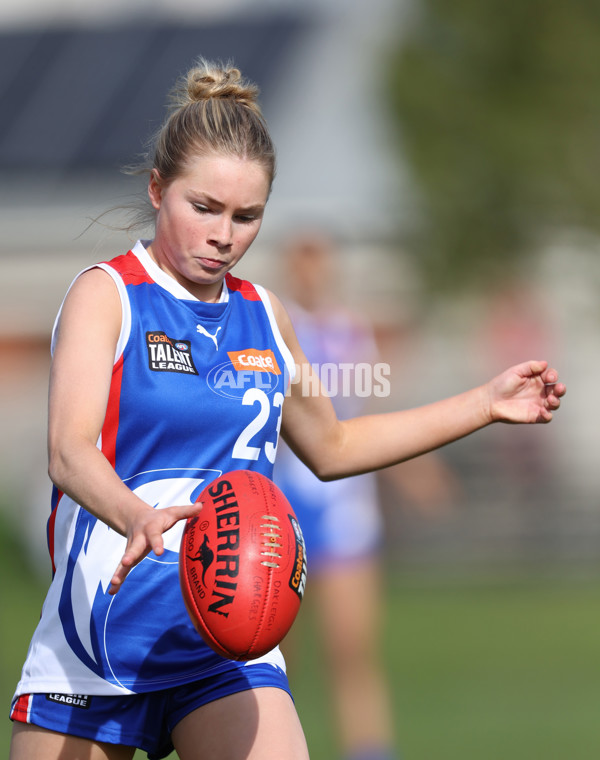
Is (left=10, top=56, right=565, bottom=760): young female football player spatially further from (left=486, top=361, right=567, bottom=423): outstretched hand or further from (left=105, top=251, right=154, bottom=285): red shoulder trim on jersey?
(left=486, top=361, right=567, bottom=423): outstretched hand

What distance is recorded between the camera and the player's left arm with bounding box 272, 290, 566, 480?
145 inches

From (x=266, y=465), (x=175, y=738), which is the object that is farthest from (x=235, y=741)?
(x=266, y=465)

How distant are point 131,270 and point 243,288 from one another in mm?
383

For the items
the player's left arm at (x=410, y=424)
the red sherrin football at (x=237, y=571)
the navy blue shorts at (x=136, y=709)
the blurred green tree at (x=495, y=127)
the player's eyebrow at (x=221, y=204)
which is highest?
the blurred green tree at (x=495, y=127)

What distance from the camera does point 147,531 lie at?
2521mm

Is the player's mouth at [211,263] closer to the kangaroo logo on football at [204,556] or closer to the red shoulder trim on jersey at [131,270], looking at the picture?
the red shoulder trim on jersey at [131,270]

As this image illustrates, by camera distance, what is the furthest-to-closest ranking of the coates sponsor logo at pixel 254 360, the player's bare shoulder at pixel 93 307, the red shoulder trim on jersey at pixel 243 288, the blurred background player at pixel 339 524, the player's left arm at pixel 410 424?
the blurred background player at pixel 339 524, the player's left arm at pixel 410 424, the red shoulder trim on jersey at pixel 243 288, the coates sponsor logo at pixel 254 360, the player's bare shoulder at pixel 93 307

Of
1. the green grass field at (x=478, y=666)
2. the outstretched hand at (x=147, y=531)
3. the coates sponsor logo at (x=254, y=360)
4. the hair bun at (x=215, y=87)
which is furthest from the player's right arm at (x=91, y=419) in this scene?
the green grass field at (x=478, y=666)

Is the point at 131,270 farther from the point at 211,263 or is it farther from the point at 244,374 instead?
the point at 244,374

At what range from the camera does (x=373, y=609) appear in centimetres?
642

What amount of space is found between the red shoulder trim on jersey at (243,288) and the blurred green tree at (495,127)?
16.9 metres

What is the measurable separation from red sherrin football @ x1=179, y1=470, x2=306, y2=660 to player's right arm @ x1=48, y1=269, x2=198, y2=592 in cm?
29

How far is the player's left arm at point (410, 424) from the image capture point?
3682 millimetres

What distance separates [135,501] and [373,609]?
3.94 m
